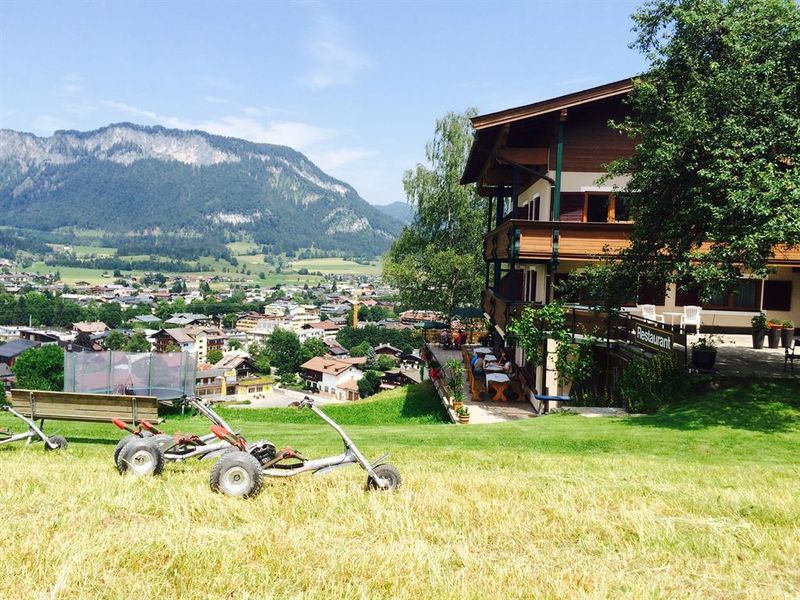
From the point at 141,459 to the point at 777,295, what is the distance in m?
20.9

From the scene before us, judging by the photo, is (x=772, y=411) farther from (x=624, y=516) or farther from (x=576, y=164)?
(x=576, y=164)

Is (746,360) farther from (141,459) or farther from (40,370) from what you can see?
(40,370)

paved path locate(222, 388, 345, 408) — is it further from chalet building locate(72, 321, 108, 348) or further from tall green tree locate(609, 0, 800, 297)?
tall green tree locate(609, 0, 800, 297)

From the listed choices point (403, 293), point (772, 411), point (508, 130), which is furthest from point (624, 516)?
point (403, 293)

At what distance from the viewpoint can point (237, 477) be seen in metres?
6.87

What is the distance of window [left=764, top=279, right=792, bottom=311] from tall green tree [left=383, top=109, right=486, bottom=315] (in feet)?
53.4

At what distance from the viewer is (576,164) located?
66.6 feet

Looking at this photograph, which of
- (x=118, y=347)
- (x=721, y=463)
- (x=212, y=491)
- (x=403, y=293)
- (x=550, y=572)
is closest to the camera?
(x=550, y=572)

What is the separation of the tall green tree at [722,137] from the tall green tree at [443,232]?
22.0 m

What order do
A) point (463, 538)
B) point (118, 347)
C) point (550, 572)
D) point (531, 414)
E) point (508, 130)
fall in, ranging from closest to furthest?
1. point (550, 572)
2. point (463, 538)
3. point (531, 414)
4. point (508, 130)
5. point (118, 347)

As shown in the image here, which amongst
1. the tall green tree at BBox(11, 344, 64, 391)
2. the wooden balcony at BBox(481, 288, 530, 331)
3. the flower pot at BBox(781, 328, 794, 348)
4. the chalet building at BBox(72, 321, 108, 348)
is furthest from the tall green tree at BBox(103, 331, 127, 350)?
the flower pot at BBox(781, 328, 794, 348)

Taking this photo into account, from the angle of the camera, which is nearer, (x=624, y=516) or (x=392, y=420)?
(x=624, y=516)

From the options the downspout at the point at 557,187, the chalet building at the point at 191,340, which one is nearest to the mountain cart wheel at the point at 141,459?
the downspout at the point at 557,187

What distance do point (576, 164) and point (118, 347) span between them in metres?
126
